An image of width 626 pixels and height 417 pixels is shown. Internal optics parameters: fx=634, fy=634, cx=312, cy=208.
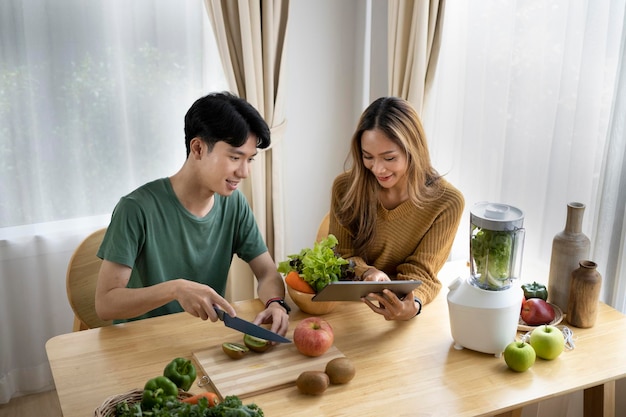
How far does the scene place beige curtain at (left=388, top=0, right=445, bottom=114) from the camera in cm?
261

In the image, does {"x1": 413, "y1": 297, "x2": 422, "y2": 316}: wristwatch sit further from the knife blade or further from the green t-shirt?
the green t-shirt

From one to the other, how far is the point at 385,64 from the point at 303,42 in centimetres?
41

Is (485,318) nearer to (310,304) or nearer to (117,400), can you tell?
(310,304)

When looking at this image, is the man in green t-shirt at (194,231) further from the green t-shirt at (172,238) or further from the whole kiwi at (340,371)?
the whole kiwi at (340,371)

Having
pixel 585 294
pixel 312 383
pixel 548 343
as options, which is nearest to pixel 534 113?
pixel 585 294

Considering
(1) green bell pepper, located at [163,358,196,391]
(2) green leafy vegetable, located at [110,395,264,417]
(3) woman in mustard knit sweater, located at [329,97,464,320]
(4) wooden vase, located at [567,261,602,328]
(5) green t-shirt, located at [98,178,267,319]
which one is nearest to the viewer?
(2) green leafy vegetable, located at [110,395,264,417]

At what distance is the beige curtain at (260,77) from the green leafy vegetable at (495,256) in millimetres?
1432

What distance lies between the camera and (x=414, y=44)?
2.67m

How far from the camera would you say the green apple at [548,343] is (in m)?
1.58

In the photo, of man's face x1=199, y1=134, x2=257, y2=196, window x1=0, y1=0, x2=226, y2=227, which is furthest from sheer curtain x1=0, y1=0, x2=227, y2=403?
man's face x1=199, y1=134, x2=257, y2=196

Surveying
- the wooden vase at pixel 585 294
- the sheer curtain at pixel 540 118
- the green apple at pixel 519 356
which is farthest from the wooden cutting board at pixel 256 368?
the sheer curtain at pixel 540 118

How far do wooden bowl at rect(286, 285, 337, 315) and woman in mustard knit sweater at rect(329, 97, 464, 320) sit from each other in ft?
0.48

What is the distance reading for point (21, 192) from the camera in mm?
2604

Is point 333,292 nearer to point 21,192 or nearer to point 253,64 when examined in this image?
point 253,64
